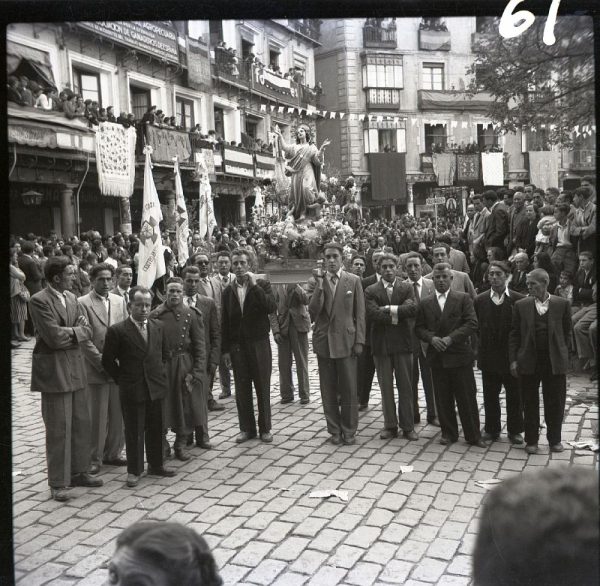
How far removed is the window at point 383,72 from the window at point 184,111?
35.5 ft

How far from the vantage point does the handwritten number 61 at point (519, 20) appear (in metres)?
2.53

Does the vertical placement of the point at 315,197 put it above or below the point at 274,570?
above

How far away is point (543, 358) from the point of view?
597 cm

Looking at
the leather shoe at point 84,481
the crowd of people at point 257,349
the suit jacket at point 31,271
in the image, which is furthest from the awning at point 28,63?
the leather shoe at point 84,481

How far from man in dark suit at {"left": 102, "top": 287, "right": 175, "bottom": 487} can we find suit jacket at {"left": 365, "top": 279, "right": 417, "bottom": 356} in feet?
7.30

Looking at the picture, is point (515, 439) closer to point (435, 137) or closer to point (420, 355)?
point (420, 355)

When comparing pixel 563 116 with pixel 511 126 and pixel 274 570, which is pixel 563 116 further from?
pixel 274 570

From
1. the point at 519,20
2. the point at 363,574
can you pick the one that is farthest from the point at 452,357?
the point at 519,20

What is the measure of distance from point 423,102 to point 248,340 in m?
2.91

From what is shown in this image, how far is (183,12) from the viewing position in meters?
2.64

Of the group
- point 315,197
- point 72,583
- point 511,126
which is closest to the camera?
point 72,583

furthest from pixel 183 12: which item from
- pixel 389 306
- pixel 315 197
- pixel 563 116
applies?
pixel 315 197

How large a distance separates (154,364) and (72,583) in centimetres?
241

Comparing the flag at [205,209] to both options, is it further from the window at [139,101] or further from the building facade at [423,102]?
the window at [139,101]
